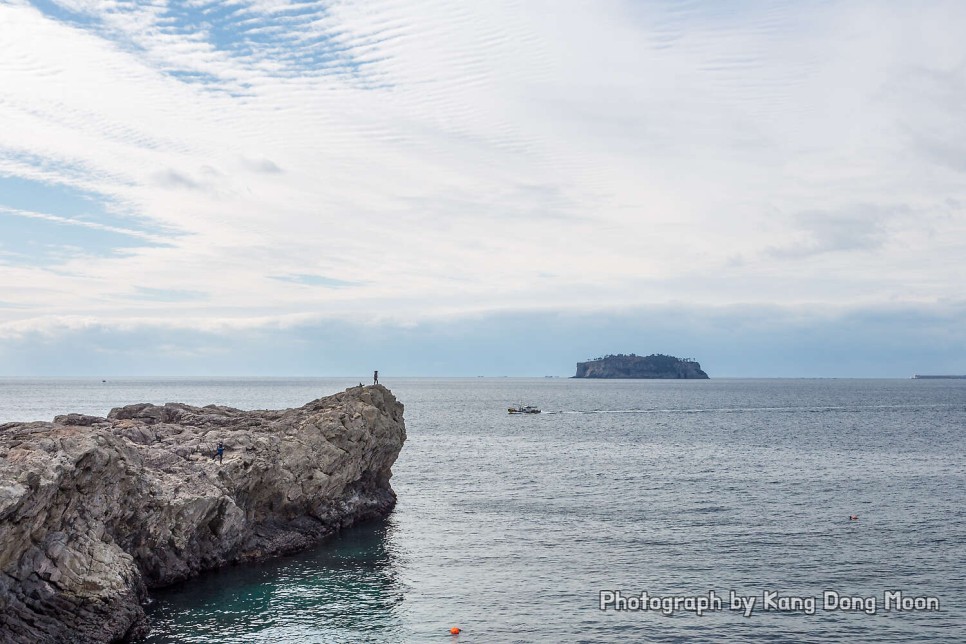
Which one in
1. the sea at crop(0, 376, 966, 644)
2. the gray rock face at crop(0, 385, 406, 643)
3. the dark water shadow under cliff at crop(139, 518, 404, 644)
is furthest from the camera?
the sea at crop(0, 376, 966, 644)

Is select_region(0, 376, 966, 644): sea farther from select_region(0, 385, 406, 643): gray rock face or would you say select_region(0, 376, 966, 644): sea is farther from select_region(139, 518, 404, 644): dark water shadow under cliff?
select_region(0, 385, 406, 643): gray rock face

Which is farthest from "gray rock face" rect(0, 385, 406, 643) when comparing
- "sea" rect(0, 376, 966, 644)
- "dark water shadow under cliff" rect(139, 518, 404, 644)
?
"sea" rect(0, 376, 966, 644)

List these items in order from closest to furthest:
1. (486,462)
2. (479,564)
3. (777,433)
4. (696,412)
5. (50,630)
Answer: (50,630), (479,564), (486,462), (777,433), (696,412)

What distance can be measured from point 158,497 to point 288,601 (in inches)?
341

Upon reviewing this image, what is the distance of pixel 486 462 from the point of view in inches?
3487

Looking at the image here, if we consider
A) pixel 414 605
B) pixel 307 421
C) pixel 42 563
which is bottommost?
pixel 414 605

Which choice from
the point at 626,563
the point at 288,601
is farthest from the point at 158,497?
the point at 626,563

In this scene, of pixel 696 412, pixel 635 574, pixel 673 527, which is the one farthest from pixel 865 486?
pixel 696 412

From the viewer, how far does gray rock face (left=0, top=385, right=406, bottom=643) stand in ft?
100

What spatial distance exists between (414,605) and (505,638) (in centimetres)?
618

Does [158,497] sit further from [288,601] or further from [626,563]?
[626,563]

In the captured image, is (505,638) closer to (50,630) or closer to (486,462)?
(50,630)

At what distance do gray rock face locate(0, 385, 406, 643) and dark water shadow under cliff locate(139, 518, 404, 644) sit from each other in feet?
4.43

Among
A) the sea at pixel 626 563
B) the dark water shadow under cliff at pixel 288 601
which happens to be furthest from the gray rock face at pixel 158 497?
the sea at pixel 626 563
